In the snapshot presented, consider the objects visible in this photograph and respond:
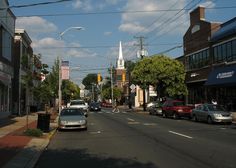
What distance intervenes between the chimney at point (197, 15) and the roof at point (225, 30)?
6463 millimetres

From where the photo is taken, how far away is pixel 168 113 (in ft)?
138

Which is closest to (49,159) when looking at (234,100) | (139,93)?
(234,100)

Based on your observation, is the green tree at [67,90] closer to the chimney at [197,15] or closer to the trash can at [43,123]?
the chimney at [197,15]

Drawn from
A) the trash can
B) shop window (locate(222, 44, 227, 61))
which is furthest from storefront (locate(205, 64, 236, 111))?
the trash can

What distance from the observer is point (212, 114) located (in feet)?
104

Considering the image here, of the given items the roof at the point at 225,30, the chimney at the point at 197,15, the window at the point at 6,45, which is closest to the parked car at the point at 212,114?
the roof at the point at 225,30

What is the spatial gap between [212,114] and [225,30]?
14.3m

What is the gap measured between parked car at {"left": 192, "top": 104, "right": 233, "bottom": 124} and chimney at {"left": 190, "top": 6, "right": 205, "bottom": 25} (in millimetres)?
20271

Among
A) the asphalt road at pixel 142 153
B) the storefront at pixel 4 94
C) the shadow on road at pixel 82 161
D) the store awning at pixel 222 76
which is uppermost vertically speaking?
the store awning at pixel 222 76

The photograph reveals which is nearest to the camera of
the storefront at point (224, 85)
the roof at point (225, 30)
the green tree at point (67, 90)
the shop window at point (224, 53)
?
the storefront at point (224, 85)

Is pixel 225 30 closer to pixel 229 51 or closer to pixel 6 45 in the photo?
pixel 229 51

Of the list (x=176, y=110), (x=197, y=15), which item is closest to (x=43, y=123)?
(x=176, y=110)

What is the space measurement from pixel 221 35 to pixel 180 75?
12.2 m

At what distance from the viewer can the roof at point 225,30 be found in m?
41.6
